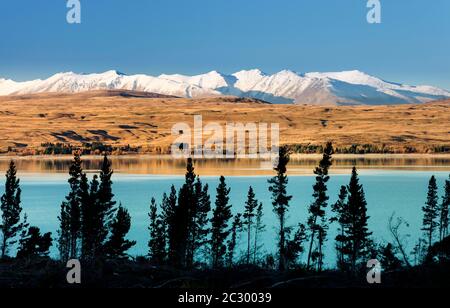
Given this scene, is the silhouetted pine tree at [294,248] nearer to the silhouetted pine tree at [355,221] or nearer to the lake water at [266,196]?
the lake water at [266,196]

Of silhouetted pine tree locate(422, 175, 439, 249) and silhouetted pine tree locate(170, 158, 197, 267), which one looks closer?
silhouetted pine tree locate(170, 158, 197, 267)

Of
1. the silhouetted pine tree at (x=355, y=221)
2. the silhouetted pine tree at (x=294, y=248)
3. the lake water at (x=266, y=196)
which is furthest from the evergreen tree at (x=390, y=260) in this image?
the lake water at (x=266, y=196)

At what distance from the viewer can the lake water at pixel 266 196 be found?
8238cm

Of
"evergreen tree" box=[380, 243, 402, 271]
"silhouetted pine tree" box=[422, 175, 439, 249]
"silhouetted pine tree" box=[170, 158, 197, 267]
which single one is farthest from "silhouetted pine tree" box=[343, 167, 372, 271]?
"evergreen tree" box=[380, 243, 402, 271]

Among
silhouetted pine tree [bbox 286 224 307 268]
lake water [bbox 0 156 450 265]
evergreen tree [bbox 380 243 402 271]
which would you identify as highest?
evergreen tree [bbox 380 243 402 271]

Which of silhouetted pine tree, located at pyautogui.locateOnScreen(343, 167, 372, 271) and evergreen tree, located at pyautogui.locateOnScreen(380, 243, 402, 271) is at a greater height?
evergreen tree, located at pyautogui.locateOnScreen(380, 243, 402, 271)

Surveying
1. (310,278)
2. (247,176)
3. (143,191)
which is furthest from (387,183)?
(310,278)

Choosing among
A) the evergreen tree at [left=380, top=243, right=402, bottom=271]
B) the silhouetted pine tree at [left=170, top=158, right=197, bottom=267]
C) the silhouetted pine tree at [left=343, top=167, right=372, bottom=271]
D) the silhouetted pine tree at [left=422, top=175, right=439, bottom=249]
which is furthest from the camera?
the silhouetted pine tree at [left=422, top=175, right=439, bottom=249]

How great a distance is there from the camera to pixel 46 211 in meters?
102

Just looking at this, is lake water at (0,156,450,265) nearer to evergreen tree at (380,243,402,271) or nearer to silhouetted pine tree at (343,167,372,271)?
silhouetted pine tree at (343,167,372,271)

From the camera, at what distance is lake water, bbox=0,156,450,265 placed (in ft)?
270

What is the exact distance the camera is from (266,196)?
12106cm

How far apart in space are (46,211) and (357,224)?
194 ft
